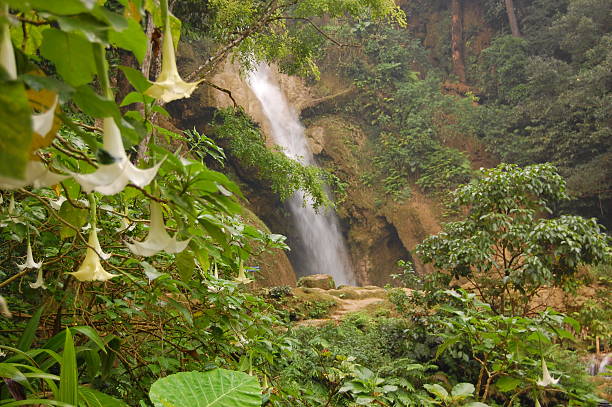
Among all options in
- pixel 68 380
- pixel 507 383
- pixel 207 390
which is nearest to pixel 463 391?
pixel 507 383

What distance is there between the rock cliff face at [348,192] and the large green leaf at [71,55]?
10466 millimetres

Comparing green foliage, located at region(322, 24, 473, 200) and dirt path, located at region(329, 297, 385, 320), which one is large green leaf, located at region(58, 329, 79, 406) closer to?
dirt path, located at region(329, 297, 385, 320)

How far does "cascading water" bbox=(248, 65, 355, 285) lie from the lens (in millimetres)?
12320

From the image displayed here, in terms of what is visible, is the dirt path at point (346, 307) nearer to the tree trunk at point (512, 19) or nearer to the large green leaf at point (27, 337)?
the large green leaf at point (27, 337)

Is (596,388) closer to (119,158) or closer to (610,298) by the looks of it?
(610,298)

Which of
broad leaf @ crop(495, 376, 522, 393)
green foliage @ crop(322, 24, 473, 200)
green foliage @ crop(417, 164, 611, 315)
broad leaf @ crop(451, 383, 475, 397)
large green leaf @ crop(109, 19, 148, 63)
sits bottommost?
broad leaf @ crop(495, 376, 522, 393)

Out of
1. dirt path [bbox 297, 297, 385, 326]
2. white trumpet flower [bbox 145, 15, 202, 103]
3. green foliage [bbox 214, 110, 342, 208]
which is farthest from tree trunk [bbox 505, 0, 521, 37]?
white trumpet flower [bbox 145, 15, 202, 103]

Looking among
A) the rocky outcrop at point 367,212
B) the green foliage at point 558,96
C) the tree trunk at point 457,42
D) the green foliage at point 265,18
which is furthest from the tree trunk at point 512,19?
the green foliage at point 265,18

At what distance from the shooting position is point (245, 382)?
109 centimetres

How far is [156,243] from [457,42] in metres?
16.7

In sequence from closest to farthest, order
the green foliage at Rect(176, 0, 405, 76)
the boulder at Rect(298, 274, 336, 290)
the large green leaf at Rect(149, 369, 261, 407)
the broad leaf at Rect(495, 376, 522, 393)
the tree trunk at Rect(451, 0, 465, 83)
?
the large green leaf at Rect(149, 369, 261, 407)
the broad leaf at Rect(495, 376, 522, 393)
the green foliage at Rect(176, 0, 405, 76)
the boulder at Rect(298, 274, 336, 290)
the tree trunk at Rect(451, 0, 465, 83)

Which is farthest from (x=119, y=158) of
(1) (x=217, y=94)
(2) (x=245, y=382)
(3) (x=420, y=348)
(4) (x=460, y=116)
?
(4) (x=460, y=116)

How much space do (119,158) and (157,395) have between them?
0.74m

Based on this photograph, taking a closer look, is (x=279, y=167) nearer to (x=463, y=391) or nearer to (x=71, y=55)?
(x=463, y=391)
